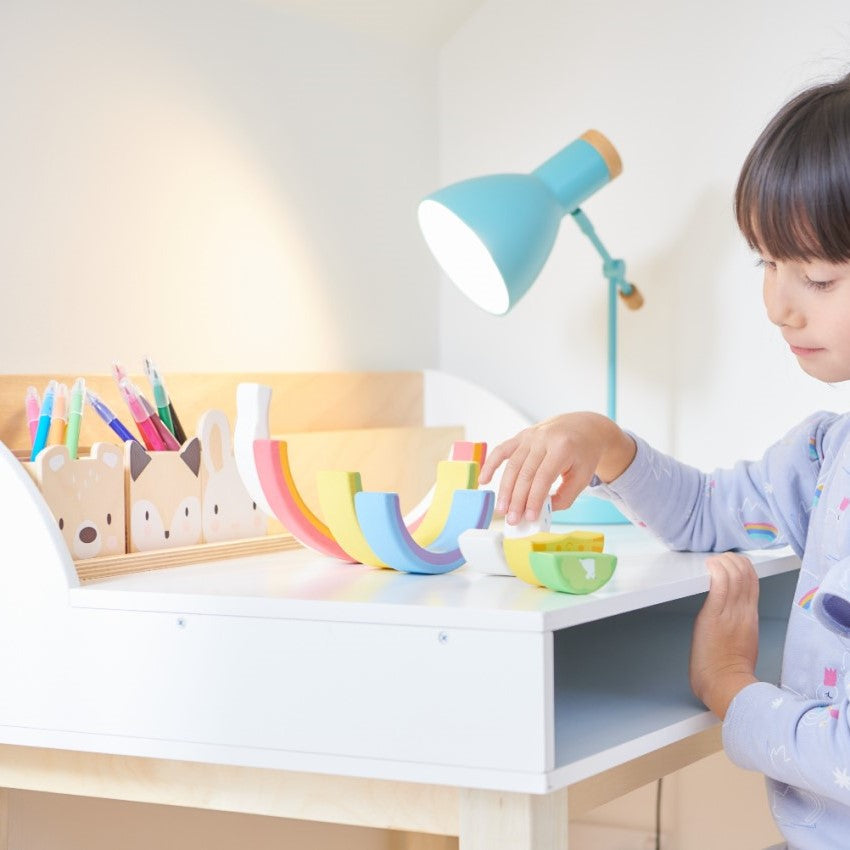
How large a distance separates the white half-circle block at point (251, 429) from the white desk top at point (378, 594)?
0.20ft

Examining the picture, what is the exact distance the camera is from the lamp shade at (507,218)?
47.4 inches

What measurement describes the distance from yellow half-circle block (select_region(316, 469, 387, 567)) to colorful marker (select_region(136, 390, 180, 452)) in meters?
0.18

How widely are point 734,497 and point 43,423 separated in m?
0.56

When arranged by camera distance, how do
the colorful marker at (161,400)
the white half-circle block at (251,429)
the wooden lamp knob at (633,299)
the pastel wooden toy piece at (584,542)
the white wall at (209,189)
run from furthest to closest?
the wooden lamp knob at (633,299) < the white wall at (209,189) < the colorful marker at (161,400) < the white half-circle block at (251,429) < the pastel wooden toy piece at (584,542)

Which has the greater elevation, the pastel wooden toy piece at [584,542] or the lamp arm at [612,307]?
the lamp arm at [612,307]

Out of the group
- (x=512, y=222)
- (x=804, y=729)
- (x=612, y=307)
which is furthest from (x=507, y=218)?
(x=804, y=729)

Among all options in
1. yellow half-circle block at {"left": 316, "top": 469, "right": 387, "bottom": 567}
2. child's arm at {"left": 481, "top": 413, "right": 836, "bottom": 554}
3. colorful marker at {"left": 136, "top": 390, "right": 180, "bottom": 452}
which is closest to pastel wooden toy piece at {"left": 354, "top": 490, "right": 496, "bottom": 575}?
yellow half-circle block at {"left": 316, "top": 469, "right": 387, "bottom": 567}

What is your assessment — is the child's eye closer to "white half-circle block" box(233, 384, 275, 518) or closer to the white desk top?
the white desk top

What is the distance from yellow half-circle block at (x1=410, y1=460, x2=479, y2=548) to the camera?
884mm

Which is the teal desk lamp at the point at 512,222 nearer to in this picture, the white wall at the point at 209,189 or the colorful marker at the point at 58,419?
the white wall at the point at 209,189

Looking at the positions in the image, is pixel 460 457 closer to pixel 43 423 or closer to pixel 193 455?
pixel 193 455

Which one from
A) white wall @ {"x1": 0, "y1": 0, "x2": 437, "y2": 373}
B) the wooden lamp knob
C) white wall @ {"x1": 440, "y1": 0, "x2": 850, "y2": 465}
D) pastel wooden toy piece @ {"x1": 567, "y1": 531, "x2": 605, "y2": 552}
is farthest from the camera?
the wooden lamp knob

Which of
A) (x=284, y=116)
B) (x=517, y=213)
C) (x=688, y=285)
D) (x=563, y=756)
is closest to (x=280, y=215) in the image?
(x=284, y=116)

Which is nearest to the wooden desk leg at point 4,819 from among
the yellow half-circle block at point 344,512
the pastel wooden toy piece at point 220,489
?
the pastel wooden toy piece at point 220,489
